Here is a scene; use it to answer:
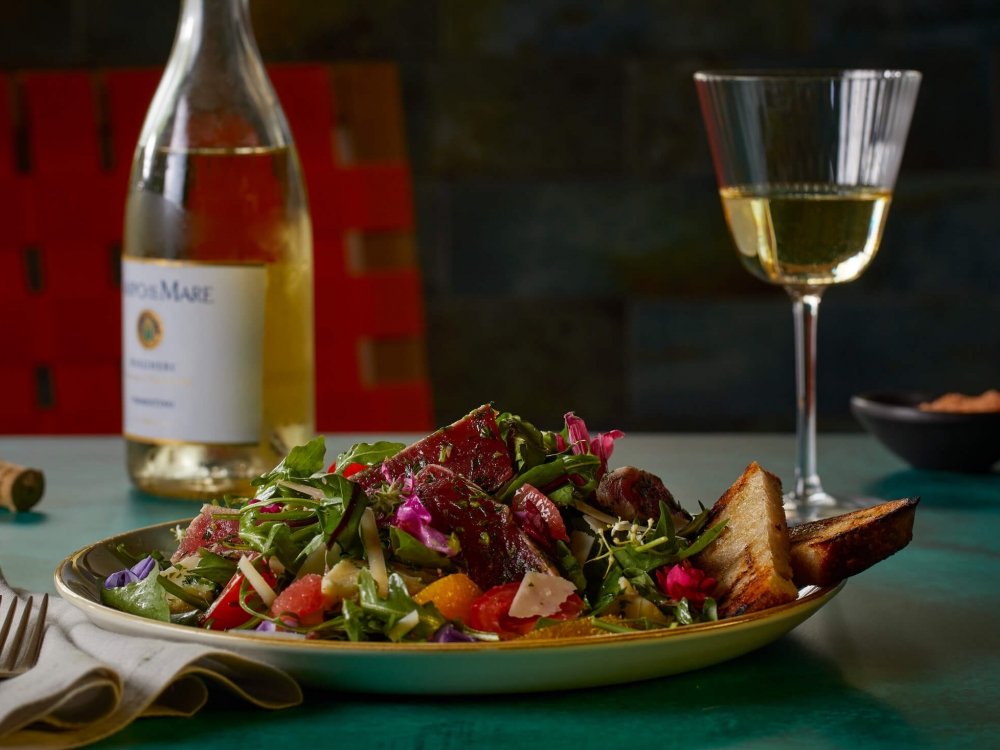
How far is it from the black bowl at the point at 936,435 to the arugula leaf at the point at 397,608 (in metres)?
0.80

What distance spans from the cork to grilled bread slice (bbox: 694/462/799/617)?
2.18 feet

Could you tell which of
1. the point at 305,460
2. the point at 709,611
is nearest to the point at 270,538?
the point at 305,460

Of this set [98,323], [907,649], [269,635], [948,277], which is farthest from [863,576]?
[948,277]

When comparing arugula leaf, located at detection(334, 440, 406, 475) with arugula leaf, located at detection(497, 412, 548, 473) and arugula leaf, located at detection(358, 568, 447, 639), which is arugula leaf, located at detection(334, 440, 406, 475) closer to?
arugula leaf, located at detection(497, 412, 548, 473)

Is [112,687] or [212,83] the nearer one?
Result: [112,687]

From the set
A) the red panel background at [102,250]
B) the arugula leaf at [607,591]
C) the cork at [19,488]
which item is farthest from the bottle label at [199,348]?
the red panel background at [102,250]

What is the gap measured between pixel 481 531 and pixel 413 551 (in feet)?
0.14

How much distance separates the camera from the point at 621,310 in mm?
2742

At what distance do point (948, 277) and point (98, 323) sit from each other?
1688 millimetres

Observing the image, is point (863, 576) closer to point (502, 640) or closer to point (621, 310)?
point (502, 640)

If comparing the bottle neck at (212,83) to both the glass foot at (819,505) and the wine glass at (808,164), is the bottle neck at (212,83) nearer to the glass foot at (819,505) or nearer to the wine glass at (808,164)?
the wine glass at (808,164)

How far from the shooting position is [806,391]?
1161mm

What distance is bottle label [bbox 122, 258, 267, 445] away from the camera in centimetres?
115

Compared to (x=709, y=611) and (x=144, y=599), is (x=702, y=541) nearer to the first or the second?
(x=709, y=611)
